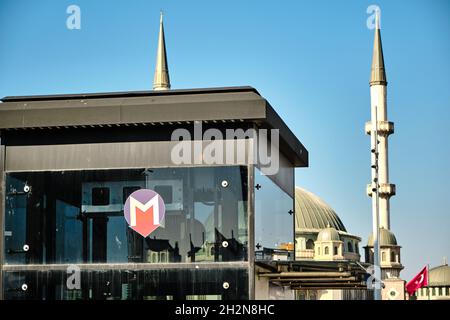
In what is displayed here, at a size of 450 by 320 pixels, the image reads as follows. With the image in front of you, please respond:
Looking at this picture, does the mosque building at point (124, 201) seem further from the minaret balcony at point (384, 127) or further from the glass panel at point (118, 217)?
the minaret balcony at point (384, 127)

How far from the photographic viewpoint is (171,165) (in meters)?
16.5

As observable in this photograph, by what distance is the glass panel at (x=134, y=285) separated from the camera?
16.1 metres

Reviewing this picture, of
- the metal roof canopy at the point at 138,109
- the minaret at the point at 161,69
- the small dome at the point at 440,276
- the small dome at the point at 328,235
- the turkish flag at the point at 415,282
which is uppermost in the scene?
the minaret at the point at 161,69

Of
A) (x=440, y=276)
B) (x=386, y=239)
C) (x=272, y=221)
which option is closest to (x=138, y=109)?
(x=272, y=221)

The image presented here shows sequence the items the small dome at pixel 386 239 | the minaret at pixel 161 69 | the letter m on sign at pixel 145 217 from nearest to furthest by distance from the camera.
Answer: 1. the letter m on sign at pixel 145 217
2. the minaret at pixel 161 69
3. the small dome at pixel 386 239

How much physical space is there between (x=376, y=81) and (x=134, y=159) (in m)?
87.8

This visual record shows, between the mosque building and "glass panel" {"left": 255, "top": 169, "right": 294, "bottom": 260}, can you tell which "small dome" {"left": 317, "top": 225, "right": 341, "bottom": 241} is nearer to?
"glass panel" {"left": 255, "top": 169, "right": 294, "bottom": 260}

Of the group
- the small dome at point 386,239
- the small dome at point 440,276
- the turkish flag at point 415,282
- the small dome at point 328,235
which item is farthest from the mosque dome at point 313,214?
the turkish flag at point 415,282

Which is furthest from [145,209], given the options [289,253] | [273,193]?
[289,253]

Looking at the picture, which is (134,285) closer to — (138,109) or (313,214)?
(138,109)

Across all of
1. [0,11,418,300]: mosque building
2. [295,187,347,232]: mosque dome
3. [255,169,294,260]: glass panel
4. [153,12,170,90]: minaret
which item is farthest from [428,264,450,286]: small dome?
[0,11,418,300]: mosque building

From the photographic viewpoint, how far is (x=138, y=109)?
16438mm

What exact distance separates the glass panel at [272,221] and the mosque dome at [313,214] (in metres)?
118
